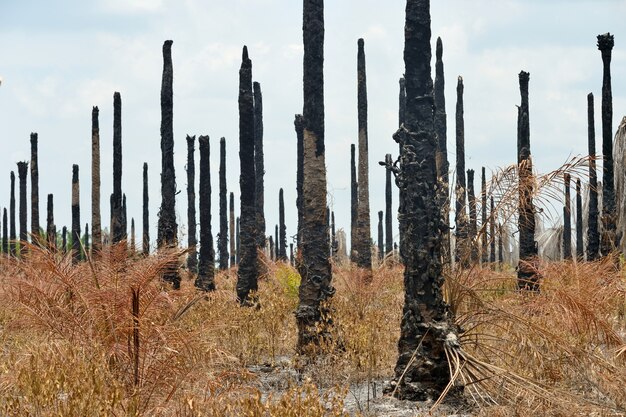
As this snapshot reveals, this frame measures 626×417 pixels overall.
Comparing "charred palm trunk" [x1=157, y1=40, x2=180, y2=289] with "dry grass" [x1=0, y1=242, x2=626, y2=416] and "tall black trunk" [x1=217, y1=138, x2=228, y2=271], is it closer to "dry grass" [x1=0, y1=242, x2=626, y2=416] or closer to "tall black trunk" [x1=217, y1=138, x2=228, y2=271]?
"dry grass" [x1=0, y1=242, x2=626, y2=416]

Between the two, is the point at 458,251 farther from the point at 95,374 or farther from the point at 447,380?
the point at 95,374

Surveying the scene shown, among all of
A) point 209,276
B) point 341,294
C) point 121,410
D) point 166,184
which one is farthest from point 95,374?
point 166,184

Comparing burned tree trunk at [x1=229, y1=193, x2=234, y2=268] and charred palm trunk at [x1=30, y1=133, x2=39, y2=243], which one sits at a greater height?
charred palm trunk at [x1=30, y1=133, x2=39, y2=243]

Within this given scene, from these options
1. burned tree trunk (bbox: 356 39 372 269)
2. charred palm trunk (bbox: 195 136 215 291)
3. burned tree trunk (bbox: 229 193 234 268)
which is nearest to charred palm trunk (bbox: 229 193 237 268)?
burned tree trunk (bbox: 229 193 234 268)

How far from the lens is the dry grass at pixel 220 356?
5176 mm

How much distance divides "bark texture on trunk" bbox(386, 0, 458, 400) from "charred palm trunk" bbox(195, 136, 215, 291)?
10.7m

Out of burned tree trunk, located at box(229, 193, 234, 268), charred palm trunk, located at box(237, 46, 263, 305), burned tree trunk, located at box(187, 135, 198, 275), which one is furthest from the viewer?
burned tree trunk, located at box(229, 193, 234, 268)

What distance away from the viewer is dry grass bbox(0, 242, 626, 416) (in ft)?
17.0

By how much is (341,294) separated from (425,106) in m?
6.42

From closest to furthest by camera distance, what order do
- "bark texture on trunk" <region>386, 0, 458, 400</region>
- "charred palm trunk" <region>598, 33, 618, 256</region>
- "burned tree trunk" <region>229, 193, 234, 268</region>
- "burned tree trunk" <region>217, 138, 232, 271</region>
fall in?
"bark texture on trunk" <region>386, 0, 458, 400</region>
"charred palm trunk" <region>598, 33, 618, 256</region>
"burned tree trunk" <region>217, 138, 232, 271</region>
"burned tree trunk" <region>229, 193, 234, 268</region>

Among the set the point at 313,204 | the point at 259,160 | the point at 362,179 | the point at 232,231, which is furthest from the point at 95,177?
the point at 313,204

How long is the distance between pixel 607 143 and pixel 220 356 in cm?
1525

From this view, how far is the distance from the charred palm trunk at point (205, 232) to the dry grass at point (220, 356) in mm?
8379

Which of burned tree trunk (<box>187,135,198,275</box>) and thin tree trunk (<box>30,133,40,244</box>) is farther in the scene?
thin tree trunk (<box>30,133,40,244</box>)
